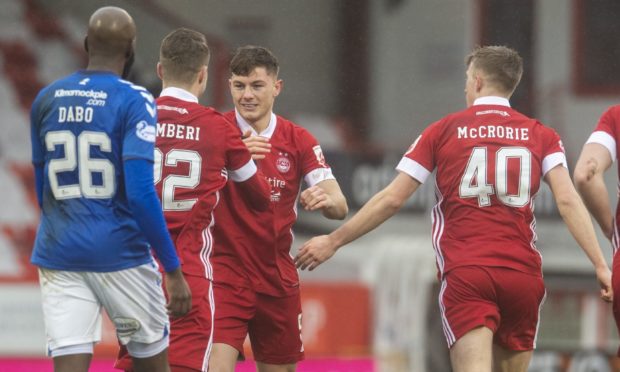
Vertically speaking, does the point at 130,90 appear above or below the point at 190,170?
above

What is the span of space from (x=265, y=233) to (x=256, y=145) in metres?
0.49

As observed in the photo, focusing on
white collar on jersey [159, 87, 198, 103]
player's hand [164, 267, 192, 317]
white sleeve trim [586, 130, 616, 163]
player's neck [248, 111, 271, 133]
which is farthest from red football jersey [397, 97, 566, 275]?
player's hand [164, 267, 192, 317]

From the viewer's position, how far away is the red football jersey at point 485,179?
5.89 meters

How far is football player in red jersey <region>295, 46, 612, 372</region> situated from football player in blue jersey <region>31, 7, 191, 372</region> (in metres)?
1.29

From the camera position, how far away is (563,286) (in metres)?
14.5

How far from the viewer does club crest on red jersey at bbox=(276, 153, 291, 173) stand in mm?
6473

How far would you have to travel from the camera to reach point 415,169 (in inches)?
237

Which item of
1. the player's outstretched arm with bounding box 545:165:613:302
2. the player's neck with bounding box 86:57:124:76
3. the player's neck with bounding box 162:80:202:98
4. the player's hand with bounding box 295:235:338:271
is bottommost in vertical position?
the player's hand with bounding box 295:235:338:271

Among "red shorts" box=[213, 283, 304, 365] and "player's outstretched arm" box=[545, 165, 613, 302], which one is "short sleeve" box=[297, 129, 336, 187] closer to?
"red shorts" box=[213, 283, 304, 365]

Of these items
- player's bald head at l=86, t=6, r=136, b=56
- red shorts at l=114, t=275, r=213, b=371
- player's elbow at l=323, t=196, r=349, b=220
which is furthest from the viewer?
player's elbow at l=323, t=196, r=349, b=220

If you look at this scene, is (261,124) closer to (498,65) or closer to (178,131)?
(178,131)

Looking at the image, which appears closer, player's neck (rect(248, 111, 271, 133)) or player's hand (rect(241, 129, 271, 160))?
player's hand (rect(241, 129, 271, 160))

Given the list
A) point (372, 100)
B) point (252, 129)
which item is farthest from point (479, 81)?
point (372, 100)

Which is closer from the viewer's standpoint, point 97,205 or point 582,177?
point 97,205
